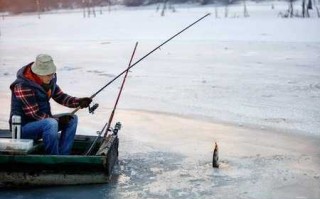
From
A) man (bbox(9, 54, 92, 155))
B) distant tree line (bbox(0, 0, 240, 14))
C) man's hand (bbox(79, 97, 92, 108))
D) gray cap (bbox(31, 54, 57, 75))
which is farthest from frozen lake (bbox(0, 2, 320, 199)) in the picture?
distant tree line (bbox(0, 0, 240, 14))

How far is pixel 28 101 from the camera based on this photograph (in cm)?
554

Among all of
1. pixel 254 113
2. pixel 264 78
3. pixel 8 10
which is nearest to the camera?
pixel 254 113

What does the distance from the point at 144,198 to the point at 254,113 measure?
414cm

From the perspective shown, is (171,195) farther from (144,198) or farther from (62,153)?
(62,153)

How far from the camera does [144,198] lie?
5.36 m

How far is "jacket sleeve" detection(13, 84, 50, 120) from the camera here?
5504 millimetres

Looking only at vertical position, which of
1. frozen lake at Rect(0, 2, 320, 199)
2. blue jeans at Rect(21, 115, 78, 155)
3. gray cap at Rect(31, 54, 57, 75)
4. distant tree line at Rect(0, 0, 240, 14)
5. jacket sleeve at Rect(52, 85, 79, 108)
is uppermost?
gray cap at Rect(31, 54, 57, 75)

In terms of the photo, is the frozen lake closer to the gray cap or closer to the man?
the man

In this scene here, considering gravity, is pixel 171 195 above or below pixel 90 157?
below

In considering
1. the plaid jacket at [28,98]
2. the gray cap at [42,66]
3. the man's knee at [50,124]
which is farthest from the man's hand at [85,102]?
the gray cap at [42,66]

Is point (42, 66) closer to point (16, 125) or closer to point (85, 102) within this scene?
point (16, 125)

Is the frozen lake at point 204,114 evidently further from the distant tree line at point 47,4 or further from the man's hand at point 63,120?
the distant tree line at point 47,4

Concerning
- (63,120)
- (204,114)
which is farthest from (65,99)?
(204,114)

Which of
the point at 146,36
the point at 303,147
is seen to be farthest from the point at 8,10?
the point at 303,147
